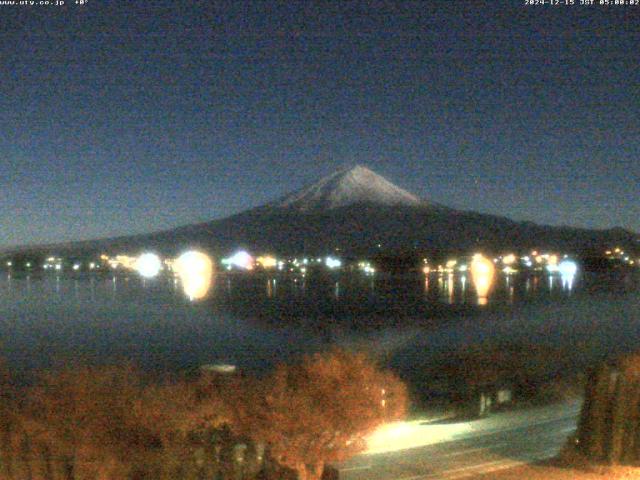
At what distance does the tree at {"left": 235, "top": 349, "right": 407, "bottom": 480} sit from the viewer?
8.35 metres

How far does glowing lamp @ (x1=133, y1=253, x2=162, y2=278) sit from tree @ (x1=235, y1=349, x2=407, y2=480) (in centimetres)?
5166

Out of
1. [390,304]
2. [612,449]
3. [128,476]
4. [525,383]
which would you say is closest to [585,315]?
[390,304]

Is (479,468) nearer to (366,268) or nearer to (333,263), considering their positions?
(366,268)

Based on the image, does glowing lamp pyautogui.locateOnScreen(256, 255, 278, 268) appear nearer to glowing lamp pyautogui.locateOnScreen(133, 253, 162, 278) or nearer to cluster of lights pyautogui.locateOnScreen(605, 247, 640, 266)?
glowing lamp pyautogui.locateOnScreen(133, 253, 162, 278)

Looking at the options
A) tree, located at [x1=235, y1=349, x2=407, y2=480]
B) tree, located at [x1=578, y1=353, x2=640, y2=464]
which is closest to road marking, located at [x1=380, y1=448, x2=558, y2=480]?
tree, located at [x1=578, y1=353, x2=640, y2=464]

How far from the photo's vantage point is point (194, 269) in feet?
207

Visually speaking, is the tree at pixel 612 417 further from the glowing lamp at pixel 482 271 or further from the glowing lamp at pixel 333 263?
the glowing lamp at pixel 333 263

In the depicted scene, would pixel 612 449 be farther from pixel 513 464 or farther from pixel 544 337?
pixel 544 337

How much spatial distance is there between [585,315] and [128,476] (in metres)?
26.2

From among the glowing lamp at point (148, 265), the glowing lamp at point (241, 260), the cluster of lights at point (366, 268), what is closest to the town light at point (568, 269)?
the cluster of lights at point (366, 268)

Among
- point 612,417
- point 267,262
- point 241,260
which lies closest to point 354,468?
point 612,417

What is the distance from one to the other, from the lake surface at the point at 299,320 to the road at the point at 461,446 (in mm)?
6042

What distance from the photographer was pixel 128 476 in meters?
8.79

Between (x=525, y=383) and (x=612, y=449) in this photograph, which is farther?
(x=525, y=383)
